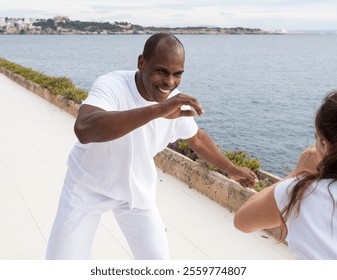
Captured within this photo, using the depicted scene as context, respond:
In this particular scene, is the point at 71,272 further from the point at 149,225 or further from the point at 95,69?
the point at 95,69

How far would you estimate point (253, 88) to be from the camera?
64.1 m

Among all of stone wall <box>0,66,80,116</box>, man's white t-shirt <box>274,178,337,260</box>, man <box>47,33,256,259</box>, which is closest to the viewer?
man's white t-shirt <box>274,178,337,260</box>

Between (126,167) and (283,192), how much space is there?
1.36 meters

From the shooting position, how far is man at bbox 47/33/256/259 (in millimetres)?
2830

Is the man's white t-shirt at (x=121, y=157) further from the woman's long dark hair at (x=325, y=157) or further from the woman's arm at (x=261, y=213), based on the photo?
the woman's long dark hair at (x=325, y=157)

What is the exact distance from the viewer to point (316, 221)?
1.72 m

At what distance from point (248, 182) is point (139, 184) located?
0.81m

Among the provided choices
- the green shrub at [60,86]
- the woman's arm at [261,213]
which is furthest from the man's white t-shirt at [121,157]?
the green shrub at [60,86]

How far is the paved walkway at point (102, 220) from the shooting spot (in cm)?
488

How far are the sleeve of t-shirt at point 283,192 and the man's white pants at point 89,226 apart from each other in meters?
1.44

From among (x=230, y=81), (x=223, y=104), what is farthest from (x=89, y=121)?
(x=230, y=81)

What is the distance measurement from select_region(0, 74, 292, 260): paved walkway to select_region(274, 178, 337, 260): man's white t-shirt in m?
3.11

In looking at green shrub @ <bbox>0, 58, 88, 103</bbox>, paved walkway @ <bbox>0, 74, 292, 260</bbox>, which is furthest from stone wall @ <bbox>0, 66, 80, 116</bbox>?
paved walkway @ <bbox>0, 74, 292, 260</bbox>

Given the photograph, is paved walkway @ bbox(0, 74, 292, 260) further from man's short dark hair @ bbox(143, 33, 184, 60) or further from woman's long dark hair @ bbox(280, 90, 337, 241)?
woman's long dark hair @ bbox(280, 90, 337, 241)
